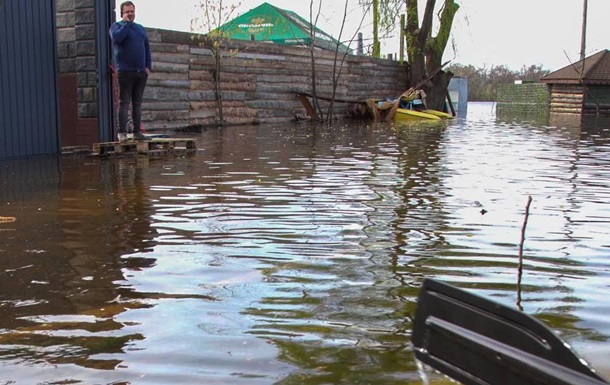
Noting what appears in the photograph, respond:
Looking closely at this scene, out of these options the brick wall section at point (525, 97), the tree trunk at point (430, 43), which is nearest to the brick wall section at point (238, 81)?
the tree trunk at point (430, 43)

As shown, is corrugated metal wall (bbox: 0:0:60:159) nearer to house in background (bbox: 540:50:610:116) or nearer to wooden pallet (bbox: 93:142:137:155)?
wooden pallet (bbox: 93:142:137:155)

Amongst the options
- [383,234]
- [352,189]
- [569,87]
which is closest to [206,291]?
[383,234]

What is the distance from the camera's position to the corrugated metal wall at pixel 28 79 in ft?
34.0

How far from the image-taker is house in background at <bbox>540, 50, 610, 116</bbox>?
134 ft

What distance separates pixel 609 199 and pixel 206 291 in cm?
441

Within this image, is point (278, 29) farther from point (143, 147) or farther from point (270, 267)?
point (270, 267)

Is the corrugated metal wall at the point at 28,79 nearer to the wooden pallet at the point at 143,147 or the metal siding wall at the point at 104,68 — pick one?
the metal siding wall at the point at 104,68

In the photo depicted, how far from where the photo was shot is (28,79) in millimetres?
10750

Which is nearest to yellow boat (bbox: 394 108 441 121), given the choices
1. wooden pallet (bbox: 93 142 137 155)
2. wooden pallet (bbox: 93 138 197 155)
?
wooden pallet (bbox: 93 138 197 155)

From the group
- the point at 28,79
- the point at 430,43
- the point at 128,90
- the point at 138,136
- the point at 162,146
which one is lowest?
the point at 162,146

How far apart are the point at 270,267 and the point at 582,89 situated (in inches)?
1595

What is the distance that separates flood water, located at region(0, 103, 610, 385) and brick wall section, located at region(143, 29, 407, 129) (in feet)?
32.1

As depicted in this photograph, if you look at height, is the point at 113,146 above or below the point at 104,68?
below

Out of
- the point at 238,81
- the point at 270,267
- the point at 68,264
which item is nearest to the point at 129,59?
the point at 68,264
